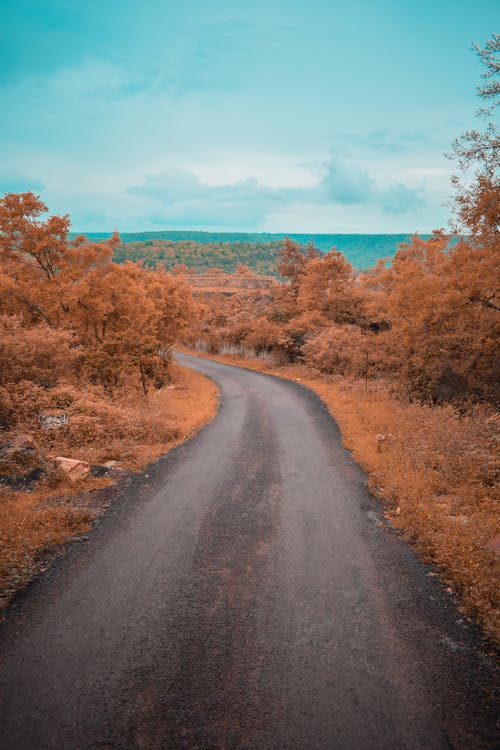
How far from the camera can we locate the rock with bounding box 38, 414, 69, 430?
1209 centimetres

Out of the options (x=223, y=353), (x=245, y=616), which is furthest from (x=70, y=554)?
(x=223, y=353)

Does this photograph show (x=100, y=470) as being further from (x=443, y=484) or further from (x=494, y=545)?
(x=494, y=545)

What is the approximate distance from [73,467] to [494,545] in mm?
9641

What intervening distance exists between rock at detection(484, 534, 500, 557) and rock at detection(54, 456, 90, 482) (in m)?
9.29

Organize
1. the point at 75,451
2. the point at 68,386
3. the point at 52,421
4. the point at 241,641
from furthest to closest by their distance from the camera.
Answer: the point at 68,386 → the point at 52,421 → the point at 75,451 → the point at 241,641

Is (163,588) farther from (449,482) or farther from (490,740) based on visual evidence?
(449,482)

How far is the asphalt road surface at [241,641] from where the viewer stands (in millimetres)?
3793

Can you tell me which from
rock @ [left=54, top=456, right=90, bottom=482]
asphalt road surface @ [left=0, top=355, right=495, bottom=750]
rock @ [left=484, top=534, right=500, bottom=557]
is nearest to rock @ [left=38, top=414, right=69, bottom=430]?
rock @ [left=54, top=456, right=90, bottom=482]

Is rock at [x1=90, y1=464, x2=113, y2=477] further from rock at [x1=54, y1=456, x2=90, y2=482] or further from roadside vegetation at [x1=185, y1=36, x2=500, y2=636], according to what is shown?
roadside vegetation at [x1=185, y1=36, x2=500, y2=636]

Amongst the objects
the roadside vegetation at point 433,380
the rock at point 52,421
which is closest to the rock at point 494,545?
the roadside vegetation at point 433,380

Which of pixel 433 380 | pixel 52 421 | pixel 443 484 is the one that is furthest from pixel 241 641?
pixel 433 380

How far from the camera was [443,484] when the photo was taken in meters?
8.83

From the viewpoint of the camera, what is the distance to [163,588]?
596 centimetres

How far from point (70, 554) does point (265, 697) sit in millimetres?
4384
